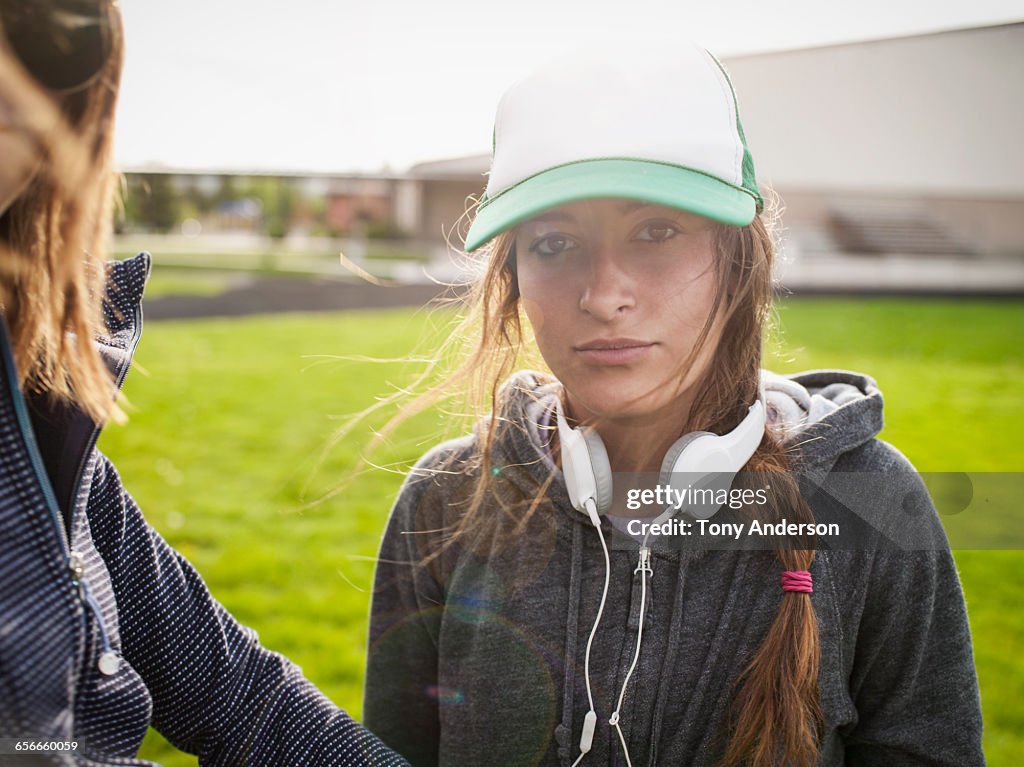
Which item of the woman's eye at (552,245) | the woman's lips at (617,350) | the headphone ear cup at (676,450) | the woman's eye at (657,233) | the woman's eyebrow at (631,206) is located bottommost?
the headphone ear cup at (676,450)

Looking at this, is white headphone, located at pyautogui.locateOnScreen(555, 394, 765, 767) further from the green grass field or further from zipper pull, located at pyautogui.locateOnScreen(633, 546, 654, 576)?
the green grass field

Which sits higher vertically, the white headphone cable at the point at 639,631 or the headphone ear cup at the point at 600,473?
the headphone ear cup at the point at 600,473

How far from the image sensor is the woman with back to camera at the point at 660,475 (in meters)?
1.46

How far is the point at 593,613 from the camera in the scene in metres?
1.66

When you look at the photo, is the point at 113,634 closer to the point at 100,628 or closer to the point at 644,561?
the point at 100,628

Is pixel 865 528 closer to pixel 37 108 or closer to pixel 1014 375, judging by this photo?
pixel 37 108

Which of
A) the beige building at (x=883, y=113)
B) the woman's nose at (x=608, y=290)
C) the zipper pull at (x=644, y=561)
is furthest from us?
the beige building at (x=883, y=113)

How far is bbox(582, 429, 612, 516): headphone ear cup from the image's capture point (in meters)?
1.67

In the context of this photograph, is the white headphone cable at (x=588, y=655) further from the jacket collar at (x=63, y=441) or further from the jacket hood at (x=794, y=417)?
the jacket collar at (x=63, y=441)

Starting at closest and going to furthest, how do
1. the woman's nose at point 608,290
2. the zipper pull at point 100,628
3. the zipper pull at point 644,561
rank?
the zipper pull at point 100,628
the woman's nose at point 608,290
the zipper pull at point 644,561

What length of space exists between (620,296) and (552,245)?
0.19 m

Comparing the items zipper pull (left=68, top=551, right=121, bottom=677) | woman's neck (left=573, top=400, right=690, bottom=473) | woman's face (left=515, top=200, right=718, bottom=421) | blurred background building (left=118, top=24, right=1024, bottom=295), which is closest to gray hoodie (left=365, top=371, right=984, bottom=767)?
woman's neck (left=573, top=400, right=690, bottom=473)

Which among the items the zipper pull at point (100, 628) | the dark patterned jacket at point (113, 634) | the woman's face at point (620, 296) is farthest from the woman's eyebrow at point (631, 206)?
the zipper pull at point (100, 628)

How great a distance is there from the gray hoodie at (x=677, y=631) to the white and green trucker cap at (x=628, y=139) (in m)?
0.54
